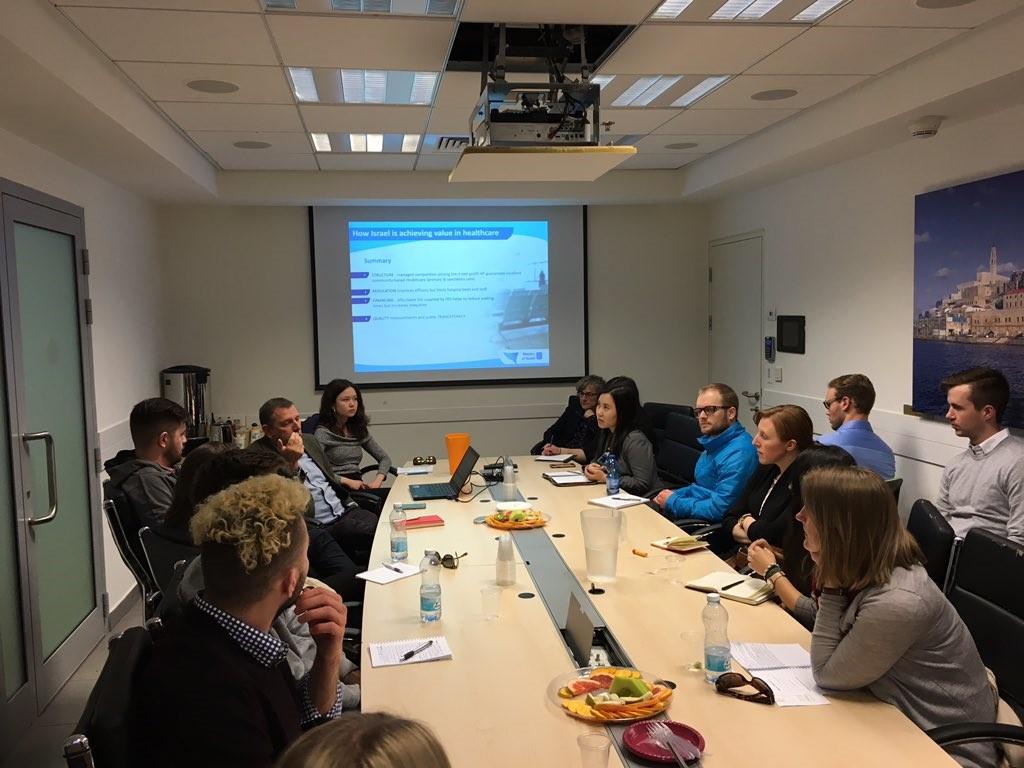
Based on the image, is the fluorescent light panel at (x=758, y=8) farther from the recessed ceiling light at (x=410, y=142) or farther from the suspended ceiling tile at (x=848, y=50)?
the recessed ceiling light at (x=410, y=142)

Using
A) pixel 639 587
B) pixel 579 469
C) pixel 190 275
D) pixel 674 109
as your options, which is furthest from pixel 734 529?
pixel 190 275

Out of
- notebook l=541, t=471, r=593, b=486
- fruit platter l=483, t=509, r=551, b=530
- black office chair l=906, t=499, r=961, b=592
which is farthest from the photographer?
notebook l=541, t=471, r=593, b=486

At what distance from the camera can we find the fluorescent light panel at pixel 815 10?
307 centimetres

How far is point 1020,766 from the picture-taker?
1.92m

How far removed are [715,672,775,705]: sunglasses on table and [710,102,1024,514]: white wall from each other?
281 cm

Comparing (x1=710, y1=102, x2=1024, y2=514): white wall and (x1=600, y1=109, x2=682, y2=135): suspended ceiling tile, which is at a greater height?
(x1=600, y1=109, x2=682, y2=135): suspended ceiling tile

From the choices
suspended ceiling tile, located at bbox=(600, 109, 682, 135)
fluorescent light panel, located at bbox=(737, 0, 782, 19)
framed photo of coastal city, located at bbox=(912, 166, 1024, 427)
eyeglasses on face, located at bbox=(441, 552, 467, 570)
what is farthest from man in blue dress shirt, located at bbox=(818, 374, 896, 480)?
eyeglasses on face, located at bbox=(441, 552, 467, 570)

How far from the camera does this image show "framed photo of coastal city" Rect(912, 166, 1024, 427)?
379cm

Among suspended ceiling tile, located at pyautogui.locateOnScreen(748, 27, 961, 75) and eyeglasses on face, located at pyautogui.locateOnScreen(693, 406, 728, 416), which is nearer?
suspended ceiling tile, located at pyautogui.locateOnScreen(748, 27, 961, 75)

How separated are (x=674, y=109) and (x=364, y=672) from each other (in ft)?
11.9

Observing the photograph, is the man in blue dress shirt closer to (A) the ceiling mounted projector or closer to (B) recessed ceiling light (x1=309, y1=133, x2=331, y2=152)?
(A) the ceiling mounted projector

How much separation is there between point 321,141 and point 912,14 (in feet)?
11.4

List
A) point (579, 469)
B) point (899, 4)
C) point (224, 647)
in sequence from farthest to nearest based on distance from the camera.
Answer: point (579, 469)
point (899, 4)
point (224, 647)

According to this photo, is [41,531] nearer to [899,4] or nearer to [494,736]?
[494,736]
